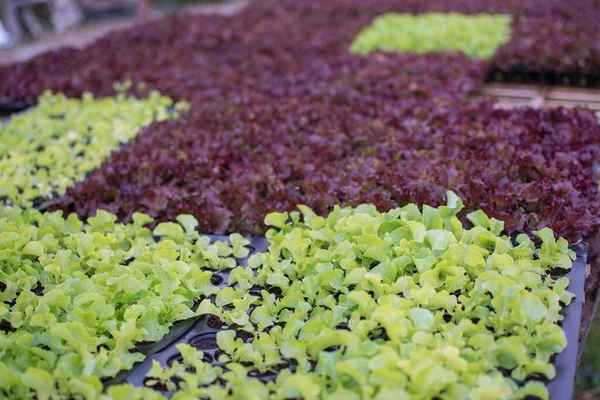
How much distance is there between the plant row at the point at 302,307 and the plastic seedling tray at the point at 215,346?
3cm

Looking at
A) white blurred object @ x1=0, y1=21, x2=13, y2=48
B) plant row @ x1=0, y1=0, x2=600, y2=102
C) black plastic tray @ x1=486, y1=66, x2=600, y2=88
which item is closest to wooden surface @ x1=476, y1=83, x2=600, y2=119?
black plastic tray @ x1=486, y1=66, x2=600, y2=88

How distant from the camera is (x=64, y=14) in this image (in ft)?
47.5

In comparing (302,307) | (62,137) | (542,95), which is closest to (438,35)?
(542,95)

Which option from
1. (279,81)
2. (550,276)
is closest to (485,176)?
(550,276)

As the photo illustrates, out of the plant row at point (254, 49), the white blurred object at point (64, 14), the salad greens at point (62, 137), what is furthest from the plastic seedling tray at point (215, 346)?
the white blurred object at point (64, 14)

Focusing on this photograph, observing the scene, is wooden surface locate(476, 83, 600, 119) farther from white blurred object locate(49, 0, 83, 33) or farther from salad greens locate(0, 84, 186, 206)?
white blurred object locate(49, 0, 83, 33)

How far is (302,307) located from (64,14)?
1466cm

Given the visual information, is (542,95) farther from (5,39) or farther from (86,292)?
(5,39)

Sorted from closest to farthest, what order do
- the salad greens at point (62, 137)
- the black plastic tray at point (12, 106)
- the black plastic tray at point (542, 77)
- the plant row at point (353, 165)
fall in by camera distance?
the plant row at point (353, 165)
the salad greens at point (62, 137)
the black plastic tray at point (12, 106)
the black plastic tray at point (542, 77)

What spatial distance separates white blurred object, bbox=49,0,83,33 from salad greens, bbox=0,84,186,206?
10.2m

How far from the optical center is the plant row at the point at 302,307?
155cm

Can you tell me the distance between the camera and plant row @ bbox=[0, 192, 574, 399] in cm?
155

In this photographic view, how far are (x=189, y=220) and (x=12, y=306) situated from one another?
0.77 m

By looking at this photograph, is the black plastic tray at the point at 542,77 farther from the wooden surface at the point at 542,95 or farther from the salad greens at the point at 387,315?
the salad greens at the point at 387,315
